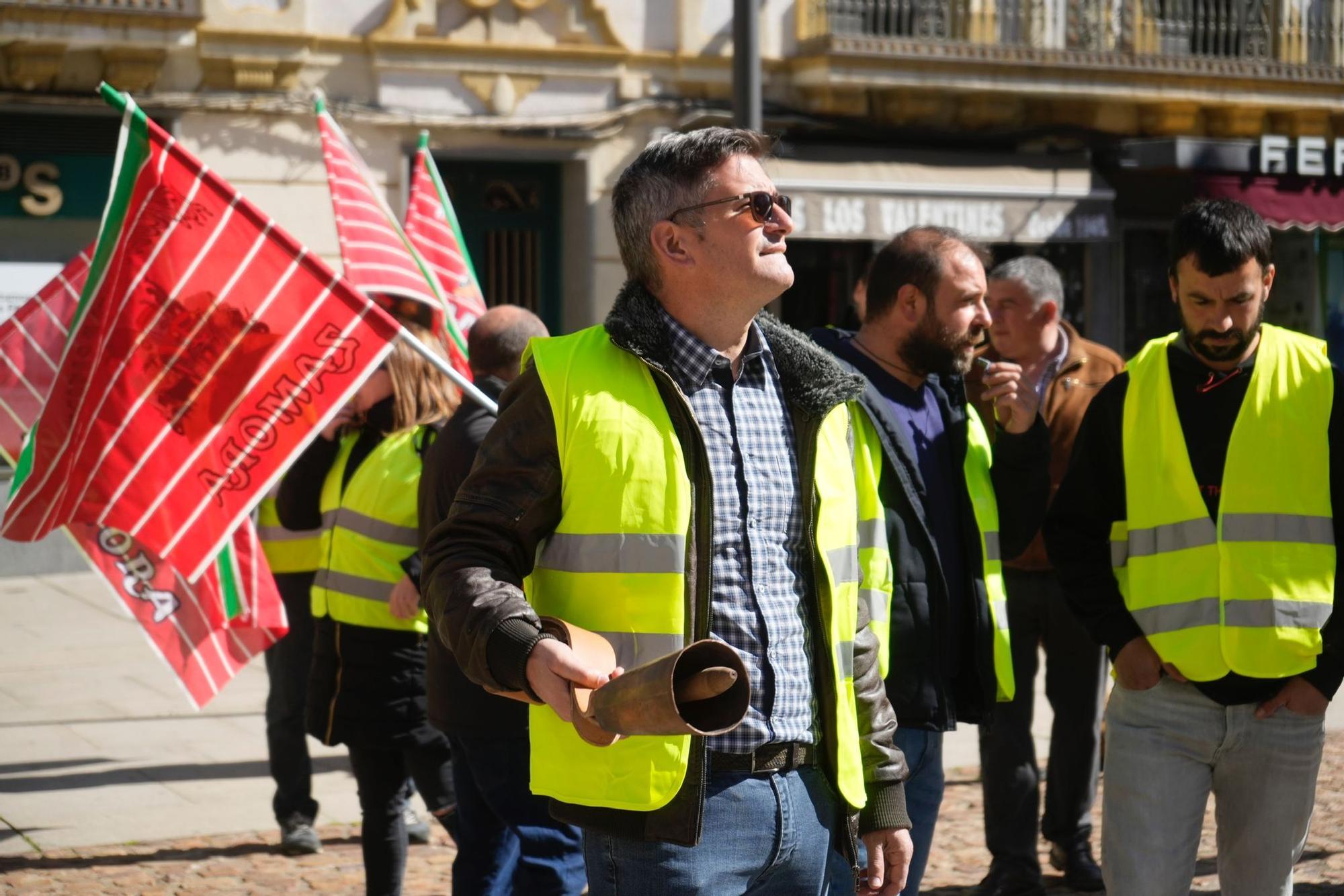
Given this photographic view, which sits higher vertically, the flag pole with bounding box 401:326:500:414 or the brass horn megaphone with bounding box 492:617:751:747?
the flag pole with bounding box 401:326:500:414

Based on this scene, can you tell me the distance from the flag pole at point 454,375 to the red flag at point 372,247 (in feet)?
5.11

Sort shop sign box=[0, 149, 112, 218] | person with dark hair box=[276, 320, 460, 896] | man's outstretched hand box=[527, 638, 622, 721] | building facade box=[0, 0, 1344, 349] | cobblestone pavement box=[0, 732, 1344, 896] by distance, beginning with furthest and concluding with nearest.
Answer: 1. building facade box=[0, 0, 1344, 349]
2. shop sign box=[0, 149, 112, 218]
3. cobblestone pavement box=[0, 732, 1344, 896]
4. person with dark hair box=[276, 320, 460, 896]
5. man's outstretched hand box=[527, 638, 622, 721]

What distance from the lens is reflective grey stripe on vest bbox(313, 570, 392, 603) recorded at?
16.7 feet

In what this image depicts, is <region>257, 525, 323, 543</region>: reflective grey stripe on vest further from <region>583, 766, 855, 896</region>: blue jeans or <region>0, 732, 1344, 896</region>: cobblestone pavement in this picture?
<region>583, 766, 855, 896</region>: blue jeans

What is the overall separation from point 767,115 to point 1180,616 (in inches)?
491

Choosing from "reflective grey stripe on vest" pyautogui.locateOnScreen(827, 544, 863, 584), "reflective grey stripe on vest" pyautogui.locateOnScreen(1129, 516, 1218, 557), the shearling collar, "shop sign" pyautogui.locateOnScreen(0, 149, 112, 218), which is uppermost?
"shop sign" pyautogui.locateOnScreen(0, 149, 112, 218)

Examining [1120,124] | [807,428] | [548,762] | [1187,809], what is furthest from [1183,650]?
[1120,124]

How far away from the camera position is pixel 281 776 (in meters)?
6.19

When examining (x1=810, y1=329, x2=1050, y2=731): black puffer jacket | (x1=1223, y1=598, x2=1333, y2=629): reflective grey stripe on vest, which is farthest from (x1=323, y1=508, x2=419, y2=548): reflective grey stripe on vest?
(x1=1223, y1=598, x2=1333, y2=629): reflective grey stripe on vest

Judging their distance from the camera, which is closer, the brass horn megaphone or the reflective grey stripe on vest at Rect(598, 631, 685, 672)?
the brass horn megaphone

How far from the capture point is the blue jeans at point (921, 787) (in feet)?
13.0

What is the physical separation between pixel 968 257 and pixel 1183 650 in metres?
1.10

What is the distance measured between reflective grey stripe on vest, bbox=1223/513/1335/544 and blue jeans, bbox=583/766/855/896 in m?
1.46

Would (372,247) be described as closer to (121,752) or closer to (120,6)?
(121,752)
